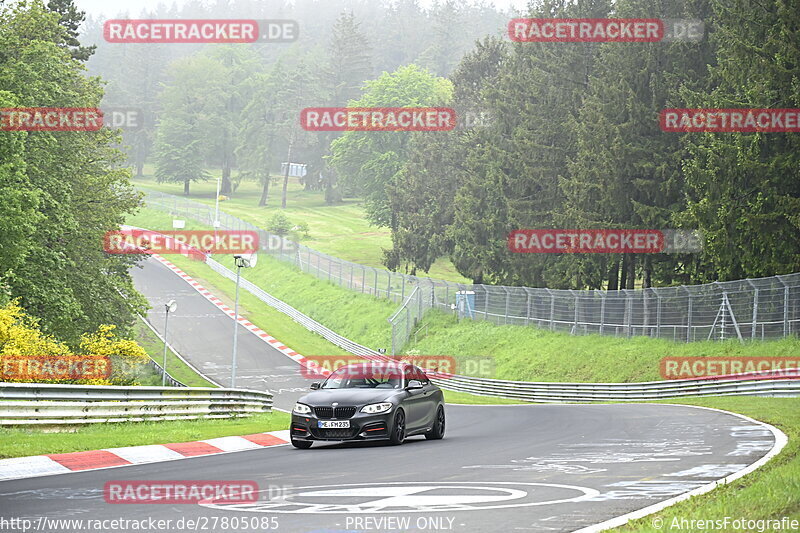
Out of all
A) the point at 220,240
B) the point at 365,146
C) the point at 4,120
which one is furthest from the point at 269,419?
the point at 365,146

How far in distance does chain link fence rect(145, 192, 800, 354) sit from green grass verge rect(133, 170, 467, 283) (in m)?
15.8

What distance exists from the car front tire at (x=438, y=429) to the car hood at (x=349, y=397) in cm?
174

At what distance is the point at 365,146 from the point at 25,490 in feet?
316

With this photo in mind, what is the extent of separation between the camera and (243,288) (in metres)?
75.3

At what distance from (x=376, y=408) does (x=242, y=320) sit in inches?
1843

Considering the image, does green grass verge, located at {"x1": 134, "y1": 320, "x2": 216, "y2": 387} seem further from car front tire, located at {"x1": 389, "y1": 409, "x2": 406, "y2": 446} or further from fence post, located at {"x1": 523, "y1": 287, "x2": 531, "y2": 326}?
car front tire, located at {"x1": 389, "y1": 409, "x2": 406, "y2": 446}

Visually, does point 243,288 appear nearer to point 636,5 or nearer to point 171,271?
point 171,271

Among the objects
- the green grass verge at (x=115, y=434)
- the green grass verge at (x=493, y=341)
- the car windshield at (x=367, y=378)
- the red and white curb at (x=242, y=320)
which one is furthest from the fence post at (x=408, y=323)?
the car windshield at (x=367, y=378)

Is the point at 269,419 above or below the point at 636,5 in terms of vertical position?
below

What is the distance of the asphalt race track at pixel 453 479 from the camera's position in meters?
8.43

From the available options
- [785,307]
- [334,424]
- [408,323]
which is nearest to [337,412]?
[334,424]
